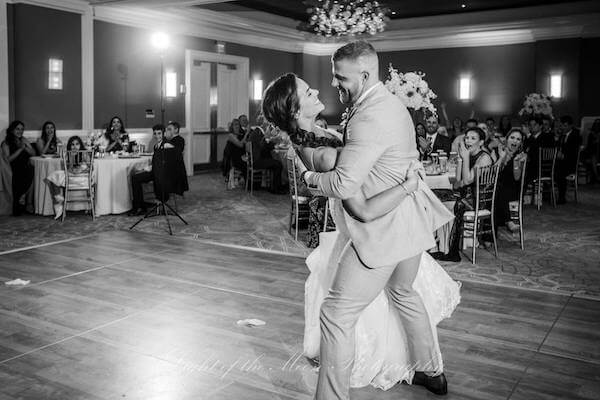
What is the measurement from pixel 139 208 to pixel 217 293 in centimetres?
428

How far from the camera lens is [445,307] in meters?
3.54

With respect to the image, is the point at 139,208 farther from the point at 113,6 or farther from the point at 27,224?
the point at 113,6

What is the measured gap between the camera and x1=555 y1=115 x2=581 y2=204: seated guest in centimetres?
991

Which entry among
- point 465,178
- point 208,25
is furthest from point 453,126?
point 465,178

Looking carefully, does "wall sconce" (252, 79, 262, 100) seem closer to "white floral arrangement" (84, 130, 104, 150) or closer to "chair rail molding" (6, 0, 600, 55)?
"chair rail molding" (6, 0, 600, 55)

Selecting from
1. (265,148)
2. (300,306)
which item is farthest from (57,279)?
(265,148)

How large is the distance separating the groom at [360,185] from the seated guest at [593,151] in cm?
1162

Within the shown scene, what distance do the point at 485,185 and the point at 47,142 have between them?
6471 mm

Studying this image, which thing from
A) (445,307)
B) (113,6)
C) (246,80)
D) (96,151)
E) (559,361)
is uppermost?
(113,6)

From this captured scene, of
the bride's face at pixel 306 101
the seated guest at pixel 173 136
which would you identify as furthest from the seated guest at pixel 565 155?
the bride's face at pixel 306 101

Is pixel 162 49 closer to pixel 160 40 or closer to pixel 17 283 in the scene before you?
pixel 160 40

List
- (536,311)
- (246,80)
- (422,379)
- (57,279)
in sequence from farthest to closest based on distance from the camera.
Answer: (246,80), (57,279), (536,311), (422,379)

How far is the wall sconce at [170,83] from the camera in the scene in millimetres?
12617

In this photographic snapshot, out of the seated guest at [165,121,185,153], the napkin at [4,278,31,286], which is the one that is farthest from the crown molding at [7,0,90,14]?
the napkin at [4,278,31,286]
